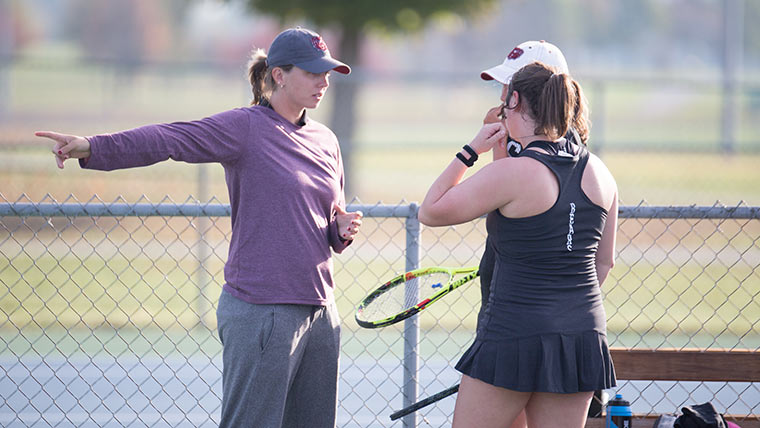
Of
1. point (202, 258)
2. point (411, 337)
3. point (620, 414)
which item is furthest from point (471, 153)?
point (202, 258)

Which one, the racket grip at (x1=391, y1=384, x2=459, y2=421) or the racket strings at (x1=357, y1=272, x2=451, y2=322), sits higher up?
the racket strings at (x1=357, y1=272, x2=451, y2=322)

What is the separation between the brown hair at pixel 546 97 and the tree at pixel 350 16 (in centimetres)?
1096

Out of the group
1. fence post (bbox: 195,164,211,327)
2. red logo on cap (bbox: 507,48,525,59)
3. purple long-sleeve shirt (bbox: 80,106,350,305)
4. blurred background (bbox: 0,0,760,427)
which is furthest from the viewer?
fence post (bbox: 195,164,211,327)

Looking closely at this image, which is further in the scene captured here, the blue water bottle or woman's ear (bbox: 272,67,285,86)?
the blue water bottle

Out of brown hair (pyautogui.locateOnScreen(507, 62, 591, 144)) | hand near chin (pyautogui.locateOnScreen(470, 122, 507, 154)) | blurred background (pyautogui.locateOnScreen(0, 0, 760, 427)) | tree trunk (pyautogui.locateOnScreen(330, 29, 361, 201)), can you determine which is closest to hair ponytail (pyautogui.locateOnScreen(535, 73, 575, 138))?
brown hair (pyautogui.locateOnScreen(507, 62, 591, 144))

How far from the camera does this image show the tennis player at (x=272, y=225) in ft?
10.8

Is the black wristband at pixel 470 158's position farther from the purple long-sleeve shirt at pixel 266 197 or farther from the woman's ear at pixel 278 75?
the woman's ear at pixel 278 75

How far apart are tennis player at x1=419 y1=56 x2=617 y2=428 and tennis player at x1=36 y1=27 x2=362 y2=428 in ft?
1.67

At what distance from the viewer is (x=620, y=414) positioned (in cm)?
378

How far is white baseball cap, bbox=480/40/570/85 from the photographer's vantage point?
3400mm

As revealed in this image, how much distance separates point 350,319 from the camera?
25.5 feet

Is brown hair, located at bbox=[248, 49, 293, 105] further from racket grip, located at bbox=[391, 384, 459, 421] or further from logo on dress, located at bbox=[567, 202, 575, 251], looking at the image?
racket grip, located at bbox=[391, 384, 459, 421]

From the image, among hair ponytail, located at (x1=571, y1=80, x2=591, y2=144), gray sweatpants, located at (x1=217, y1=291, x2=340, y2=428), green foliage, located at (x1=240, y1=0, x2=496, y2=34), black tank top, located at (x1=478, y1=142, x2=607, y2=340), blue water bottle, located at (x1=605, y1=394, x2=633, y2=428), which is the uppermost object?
green foliage, located at (x1=240, y1=0, x2=496, y2=34)

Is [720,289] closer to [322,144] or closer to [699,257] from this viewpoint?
[699,257]
